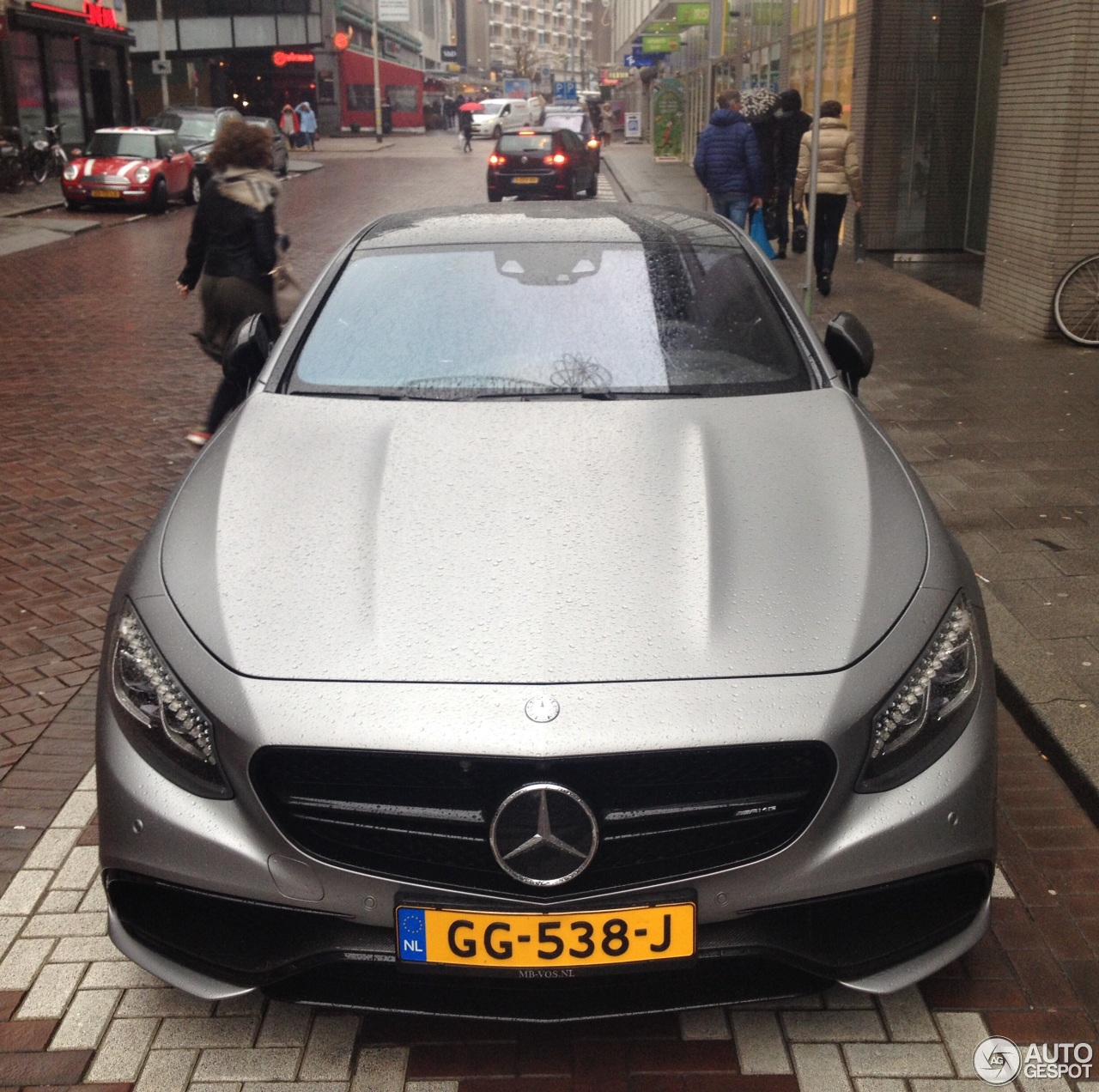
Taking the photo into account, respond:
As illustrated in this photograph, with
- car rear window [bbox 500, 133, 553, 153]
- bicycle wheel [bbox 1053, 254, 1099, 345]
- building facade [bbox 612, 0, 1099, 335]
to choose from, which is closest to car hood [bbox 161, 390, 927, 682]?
bicycle wheel [bbox 1053, 254, 1099, 345]

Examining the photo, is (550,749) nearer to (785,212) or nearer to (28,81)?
(785,212)

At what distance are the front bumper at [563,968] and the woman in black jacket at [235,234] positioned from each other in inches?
165

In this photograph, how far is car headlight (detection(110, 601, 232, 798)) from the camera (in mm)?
2533

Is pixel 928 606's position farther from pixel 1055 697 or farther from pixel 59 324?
pixel 59 324

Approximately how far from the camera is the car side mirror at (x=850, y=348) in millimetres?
4074

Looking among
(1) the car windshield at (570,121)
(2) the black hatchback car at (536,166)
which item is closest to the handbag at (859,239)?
(2) the black hatchback car at (536,166)

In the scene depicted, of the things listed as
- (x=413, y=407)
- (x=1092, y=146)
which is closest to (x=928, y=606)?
(x=413, y=407)

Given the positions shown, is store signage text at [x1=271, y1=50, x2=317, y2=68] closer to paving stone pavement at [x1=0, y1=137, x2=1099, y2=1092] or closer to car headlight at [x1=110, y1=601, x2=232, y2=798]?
paving stone pavement at [x1=0, y1=137, x2=1099, y2=1092]

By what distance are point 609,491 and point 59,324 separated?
406 inches

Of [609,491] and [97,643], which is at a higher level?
[609,491]

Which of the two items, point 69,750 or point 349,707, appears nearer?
point 349,707

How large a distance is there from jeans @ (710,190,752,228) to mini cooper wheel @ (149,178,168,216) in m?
13.0

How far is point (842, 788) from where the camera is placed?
2.46 meters

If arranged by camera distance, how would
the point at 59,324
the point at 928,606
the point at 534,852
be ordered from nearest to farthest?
the point at 534,852 < the point at 928,606 < the point at 59,324
